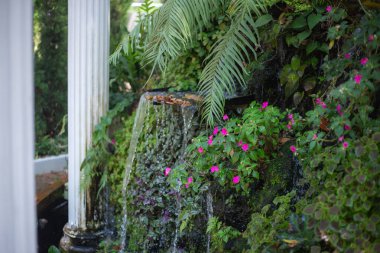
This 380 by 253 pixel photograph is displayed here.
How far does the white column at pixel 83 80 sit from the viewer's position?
124 inches

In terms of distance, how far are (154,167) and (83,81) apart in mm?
816

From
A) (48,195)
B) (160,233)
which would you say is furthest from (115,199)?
(48,195)

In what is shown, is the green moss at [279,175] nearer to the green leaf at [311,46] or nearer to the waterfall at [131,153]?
the green leaf at [311,46]

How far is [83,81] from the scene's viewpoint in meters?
3.22

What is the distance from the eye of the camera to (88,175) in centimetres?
334

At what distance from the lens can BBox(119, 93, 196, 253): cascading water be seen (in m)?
3.20

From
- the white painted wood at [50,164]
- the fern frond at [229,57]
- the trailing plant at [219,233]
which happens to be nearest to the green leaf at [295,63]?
the fern frond at [229,57]

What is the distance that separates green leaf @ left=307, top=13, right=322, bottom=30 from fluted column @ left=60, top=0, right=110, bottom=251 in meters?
1.44

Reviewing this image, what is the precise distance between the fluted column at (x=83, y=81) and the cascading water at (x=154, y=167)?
1.10ft

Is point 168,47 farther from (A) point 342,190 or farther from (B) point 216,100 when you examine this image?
(A) point 342,190

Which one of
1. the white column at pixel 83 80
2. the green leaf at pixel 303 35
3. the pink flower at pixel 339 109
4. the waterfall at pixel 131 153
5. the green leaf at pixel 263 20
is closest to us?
the pink flower at pixel 339 109

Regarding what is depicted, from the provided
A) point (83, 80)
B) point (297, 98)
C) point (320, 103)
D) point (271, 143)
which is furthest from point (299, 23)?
point (83, 80)

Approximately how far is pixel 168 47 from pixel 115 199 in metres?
1.38

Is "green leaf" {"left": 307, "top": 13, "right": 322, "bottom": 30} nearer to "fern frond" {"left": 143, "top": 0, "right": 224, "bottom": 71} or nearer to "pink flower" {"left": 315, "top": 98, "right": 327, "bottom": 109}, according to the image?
"pink flower" {"left": 315, "top": 98, "right": 327, "bottom": 109}
